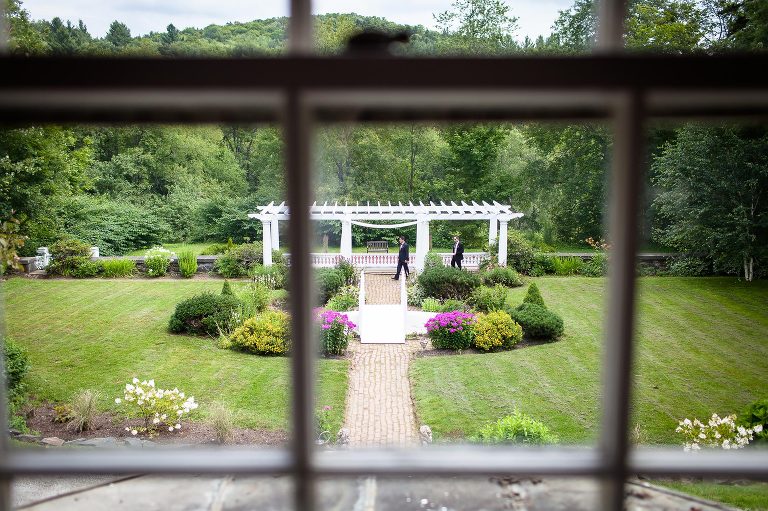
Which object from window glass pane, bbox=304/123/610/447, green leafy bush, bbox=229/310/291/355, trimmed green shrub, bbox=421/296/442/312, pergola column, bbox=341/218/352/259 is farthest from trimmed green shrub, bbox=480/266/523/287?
green leafy bush, bbox=229/310/291/355

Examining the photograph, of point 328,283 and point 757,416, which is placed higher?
point 328,283

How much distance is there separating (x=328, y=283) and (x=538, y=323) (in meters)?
4.44

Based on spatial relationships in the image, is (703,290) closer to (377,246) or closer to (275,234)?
(377,246)

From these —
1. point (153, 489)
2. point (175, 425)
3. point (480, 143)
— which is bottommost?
point (175, 425)

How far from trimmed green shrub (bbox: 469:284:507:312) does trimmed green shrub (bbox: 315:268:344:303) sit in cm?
285

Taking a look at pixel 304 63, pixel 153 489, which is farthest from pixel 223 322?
pixel 304 63

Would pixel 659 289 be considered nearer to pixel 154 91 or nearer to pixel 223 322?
pixel 223 322

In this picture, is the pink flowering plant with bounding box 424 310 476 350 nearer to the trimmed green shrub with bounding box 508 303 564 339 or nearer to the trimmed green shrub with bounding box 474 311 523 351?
the trimmed green shrub with bounding box 474 311 523 351

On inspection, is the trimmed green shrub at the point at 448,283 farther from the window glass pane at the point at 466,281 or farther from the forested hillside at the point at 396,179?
the forested hillside at the point at 396,179

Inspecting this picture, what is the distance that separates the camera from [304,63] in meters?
0.82

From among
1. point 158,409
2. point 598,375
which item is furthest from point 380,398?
point 598,375

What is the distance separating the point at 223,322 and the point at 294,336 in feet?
26.8

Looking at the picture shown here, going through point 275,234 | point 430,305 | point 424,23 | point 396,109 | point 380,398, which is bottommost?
point 380,398

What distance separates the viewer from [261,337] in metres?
7.95
